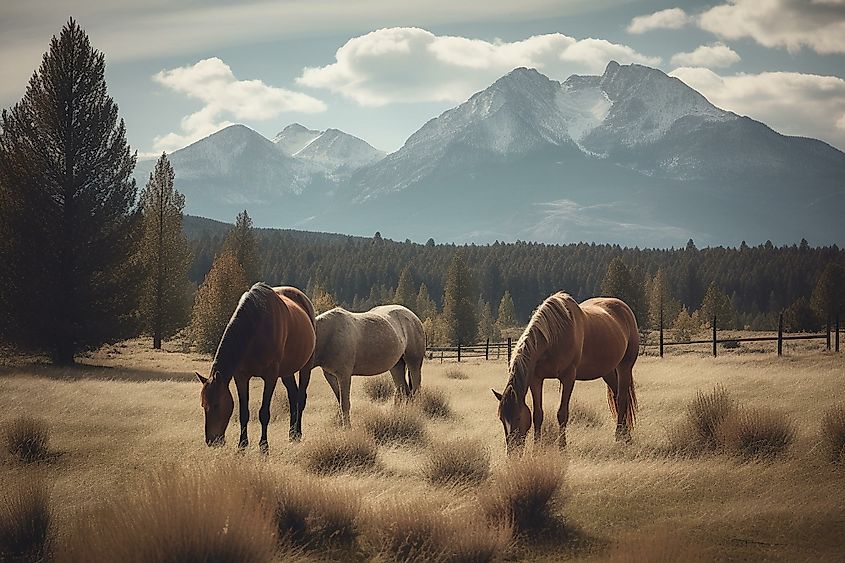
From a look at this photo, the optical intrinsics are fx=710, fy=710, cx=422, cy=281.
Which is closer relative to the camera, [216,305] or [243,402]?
[243,402]

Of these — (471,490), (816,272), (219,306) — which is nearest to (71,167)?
(219,306)

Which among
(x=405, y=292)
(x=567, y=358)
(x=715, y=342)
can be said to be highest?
(x=405, y=292)

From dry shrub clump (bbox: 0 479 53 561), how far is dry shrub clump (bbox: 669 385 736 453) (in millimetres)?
7662

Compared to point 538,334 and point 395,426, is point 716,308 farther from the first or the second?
point 538,334

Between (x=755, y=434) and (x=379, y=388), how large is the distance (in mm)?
10538

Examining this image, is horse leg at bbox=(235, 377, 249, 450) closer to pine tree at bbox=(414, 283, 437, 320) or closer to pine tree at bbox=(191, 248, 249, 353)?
pine tree at bbox=(191, 248, 249, 353)

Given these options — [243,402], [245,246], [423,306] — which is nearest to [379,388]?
[243,402]

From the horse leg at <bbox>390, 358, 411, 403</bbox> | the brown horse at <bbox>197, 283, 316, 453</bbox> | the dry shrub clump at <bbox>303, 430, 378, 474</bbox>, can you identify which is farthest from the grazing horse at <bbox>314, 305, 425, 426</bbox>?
the dry shrub clump at <bbox>303, 430, 378, 474</bbox>

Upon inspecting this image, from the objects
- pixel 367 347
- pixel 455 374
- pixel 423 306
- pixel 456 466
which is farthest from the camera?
pixel 423 306

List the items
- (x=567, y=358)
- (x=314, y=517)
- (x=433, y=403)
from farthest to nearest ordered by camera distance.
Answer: (x=433, y=403) < (x=567, y=358) < (x=314, y=517)

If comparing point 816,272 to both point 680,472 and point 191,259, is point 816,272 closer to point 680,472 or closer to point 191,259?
point 191,259

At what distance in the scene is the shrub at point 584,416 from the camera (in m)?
13.1

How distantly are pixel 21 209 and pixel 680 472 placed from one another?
82.0 ft

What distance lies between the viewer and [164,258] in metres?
41.2
